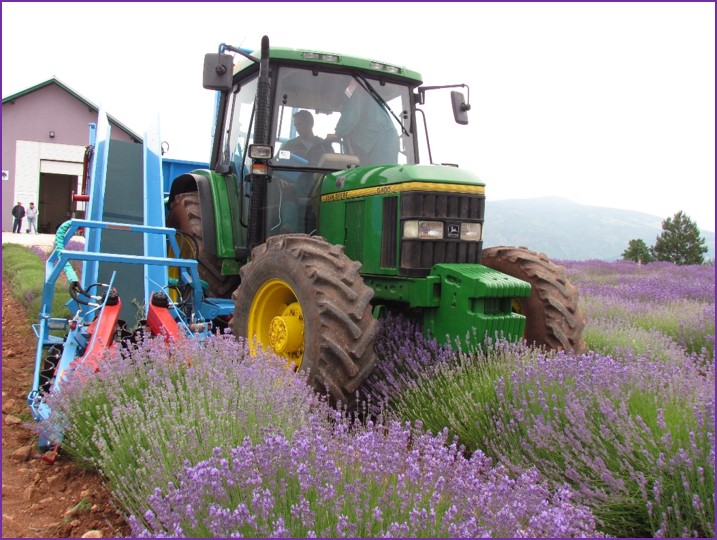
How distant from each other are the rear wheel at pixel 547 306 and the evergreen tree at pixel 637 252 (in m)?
15.3

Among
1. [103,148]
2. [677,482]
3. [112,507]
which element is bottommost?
[112,507]

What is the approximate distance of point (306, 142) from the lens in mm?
5176

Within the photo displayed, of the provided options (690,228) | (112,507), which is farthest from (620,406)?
(690,228)

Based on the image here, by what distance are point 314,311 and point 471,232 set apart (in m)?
1.45

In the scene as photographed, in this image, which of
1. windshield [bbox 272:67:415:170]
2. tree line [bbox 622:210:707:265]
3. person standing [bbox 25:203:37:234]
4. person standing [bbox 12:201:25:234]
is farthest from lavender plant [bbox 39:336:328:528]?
person standing [bbox 25:203:37:234]

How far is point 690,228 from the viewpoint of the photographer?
59.6 ft

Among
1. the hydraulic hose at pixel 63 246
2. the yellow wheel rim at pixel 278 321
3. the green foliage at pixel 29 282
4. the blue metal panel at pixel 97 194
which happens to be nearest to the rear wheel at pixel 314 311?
the yellow wheel rim at pixel 278 321

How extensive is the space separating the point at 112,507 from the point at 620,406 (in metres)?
2.48

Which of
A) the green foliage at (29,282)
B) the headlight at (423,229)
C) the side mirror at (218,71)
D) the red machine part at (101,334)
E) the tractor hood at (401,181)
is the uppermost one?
the side mirror at (218,71)

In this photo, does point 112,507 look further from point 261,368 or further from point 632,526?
point 632,526

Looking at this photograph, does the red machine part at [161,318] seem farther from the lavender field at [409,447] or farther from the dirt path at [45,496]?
the dirt path at [45,496]

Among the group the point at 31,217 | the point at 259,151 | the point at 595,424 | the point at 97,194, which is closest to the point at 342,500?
the point at 595,424

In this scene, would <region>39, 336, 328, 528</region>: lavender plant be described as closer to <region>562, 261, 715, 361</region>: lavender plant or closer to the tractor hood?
the tractor hood

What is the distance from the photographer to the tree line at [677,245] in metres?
18.0
